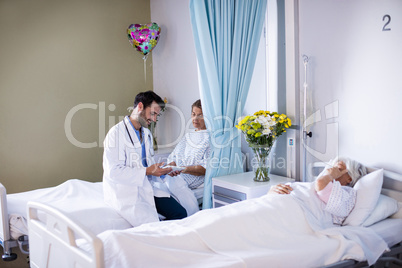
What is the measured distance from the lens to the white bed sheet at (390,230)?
2.25m

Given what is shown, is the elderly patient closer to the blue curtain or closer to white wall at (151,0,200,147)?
the blue curtain

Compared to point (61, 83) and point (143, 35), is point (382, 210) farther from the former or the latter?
point (61, 83)

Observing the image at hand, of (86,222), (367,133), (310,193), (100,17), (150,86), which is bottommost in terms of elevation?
(86,222)

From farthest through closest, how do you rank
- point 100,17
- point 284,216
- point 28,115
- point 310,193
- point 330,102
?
point 100,17 < point 28,115 < point 330,102 < point 310,193 < point 284,216

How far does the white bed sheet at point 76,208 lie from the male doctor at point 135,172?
74 mm

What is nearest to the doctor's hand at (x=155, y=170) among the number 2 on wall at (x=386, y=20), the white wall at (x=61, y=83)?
the number 2 on wall at (x=386, y=20)

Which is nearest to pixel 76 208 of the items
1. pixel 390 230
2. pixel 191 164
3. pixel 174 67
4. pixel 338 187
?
pixel 191 164

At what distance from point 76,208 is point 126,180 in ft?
1.26

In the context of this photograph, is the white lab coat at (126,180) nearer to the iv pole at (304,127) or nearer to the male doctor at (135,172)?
the male doctor at (135,172)

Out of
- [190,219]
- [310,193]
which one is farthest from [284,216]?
[190,219]

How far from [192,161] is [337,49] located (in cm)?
148

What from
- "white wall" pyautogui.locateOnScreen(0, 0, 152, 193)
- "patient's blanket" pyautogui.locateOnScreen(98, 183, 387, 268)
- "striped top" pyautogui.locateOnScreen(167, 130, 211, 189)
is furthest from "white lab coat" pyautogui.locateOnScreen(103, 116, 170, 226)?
"white wall" pyautogui.locateOnScreen(0, 0, 152, 193)

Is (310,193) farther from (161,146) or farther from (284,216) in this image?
(161,146)

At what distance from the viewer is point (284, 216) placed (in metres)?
2.27
